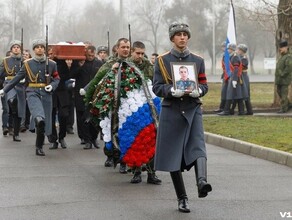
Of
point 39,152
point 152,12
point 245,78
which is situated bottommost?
point 39,152

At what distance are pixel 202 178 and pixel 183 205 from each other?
18.4 inches

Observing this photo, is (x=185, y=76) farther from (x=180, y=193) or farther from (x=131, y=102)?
(x=131, y=102)

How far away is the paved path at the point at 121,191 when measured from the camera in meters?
8.31

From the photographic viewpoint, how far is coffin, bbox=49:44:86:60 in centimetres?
1466

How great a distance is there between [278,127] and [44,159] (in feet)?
18.1

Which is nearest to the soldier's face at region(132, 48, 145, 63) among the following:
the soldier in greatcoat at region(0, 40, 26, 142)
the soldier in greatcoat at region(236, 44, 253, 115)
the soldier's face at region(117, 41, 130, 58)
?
the soldier's face at region(117, 41, 130, 58)

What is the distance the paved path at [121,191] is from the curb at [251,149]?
0.17 m

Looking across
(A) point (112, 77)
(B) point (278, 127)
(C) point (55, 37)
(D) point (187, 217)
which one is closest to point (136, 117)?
(A) point (112, 77)

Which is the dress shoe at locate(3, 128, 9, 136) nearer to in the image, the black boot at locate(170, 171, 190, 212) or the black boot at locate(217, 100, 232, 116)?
the black boot at locate(217, 100, 232, 116)

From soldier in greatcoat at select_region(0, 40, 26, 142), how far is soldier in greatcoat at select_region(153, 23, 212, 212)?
26.1 ft

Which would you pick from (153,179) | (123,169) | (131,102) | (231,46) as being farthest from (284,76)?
(153,179)

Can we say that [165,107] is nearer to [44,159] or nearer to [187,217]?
[187,217]

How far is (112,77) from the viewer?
10797mm

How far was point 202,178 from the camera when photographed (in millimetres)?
8086
